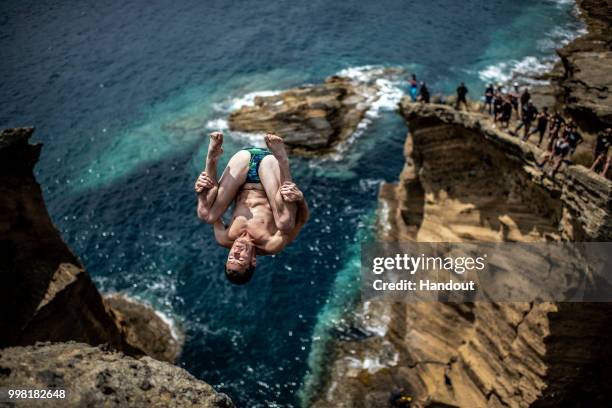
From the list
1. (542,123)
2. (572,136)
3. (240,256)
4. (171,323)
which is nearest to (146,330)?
(171,323)

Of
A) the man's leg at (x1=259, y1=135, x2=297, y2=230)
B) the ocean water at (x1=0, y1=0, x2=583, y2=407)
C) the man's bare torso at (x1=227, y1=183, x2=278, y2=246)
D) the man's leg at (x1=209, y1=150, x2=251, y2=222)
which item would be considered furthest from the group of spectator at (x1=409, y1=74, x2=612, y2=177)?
the ocean water at (x1=0, y1=0, x2=583, y2=407)

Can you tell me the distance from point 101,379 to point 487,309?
16.9m

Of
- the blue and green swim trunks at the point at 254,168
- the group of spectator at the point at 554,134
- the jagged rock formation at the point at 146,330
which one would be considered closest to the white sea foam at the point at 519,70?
the group of spectator at the point at 554,134

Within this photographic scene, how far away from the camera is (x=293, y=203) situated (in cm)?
1032

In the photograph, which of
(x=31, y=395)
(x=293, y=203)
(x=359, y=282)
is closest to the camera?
(x=31, y=395)

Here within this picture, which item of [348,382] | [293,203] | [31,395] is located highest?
[293,203]

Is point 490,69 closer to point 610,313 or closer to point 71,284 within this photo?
point 610,313

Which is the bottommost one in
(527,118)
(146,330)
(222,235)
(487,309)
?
(146,330)

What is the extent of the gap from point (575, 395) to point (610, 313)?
424 centimetres

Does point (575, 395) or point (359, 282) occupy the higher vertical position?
point (575, 395)

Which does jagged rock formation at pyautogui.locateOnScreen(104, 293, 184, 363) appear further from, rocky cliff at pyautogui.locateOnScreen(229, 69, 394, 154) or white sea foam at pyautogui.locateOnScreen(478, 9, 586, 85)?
white sea foam at pyautogui.locateOnScreen(478, 9, 586, 85)

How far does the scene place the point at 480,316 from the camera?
20.7 m

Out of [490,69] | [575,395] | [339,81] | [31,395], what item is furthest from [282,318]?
[490,69]

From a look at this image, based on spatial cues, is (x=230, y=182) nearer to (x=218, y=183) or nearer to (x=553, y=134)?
(x=218, y=183)
